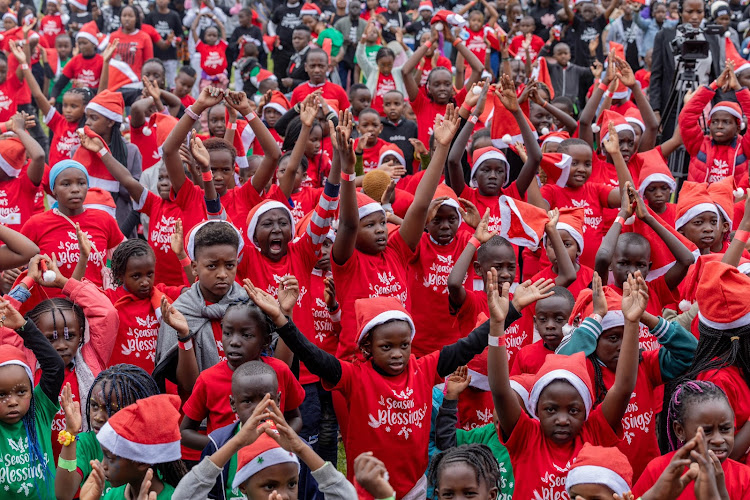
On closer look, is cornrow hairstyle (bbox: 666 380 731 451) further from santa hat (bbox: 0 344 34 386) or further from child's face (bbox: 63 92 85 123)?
child's face (bbox: 63 92 85 123)

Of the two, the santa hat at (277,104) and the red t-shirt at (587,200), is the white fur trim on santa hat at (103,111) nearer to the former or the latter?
the santa hat at (277,104)

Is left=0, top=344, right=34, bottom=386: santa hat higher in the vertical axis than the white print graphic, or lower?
higher

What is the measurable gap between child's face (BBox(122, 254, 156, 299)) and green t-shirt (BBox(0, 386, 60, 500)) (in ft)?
3.77

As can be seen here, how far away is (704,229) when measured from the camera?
6.20 meters

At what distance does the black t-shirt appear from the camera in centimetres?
1592

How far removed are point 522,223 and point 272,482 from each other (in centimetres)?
291

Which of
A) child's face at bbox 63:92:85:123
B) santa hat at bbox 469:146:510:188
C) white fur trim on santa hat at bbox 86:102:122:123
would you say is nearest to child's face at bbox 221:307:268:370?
santa hat at bbox 469:146:510:188

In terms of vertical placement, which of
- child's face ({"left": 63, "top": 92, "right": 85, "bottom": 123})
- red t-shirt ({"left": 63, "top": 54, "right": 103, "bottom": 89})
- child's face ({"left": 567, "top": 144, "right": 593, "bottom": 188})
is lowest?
red t-shirt ({"left": 63, "top": 54, "right": 103, "bottom": 89})

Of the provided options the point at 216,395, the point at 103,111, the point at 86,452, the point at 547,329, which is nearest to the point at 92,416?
the point at 86,452

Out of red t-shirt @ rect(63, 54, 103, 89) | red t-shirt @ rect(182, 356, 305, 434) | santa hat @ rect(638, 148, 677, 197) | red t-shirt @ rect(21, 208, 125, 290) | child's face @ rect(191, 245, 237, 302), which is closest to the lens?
red t-shirt @ rect(182, 356, 305, 434)

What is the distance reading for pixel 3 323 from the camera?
4.51m

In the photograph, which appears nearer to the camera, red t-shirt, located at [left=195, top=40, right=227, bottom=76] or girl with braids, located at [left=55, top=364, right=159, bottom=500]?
girl with braids, located at [left=55, top=364, right=159, bottom=500]

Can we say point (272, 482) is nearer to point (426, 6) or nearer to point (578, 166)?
point (578, 166)

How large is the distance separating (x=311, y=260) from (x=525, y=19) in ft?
35.4
